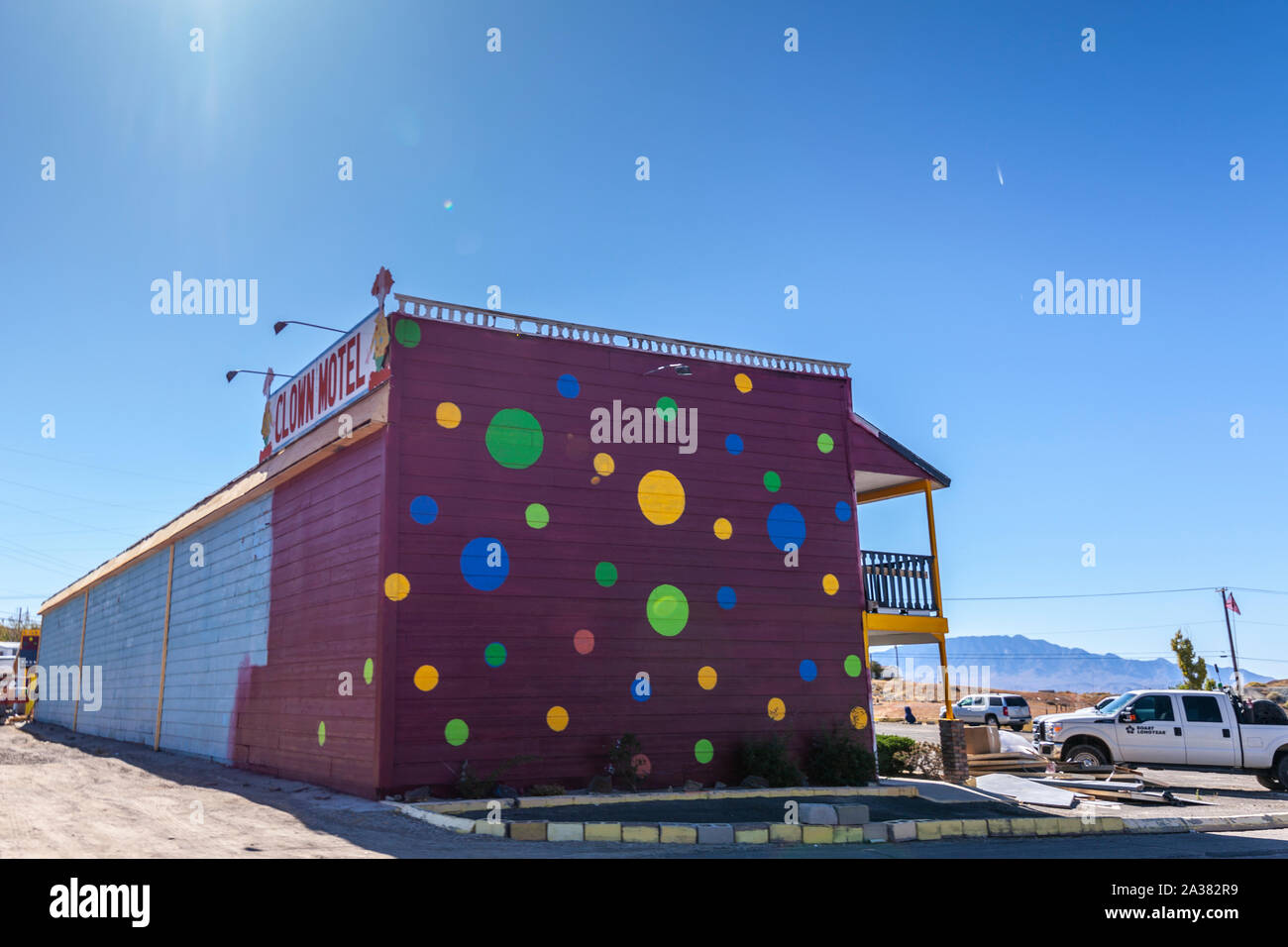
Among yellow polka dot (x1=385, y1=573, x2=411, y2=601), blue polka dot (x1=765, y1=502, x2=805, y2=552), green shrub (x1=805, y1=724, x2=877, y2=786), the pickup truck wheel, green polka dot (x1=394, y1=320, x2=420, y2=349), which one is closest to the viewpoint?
yellow polka dot (x1=385, y1=573, x2=411, y2=601)

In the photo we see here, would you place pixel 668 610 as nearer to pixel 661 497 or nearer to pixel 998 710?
pixel 661 497

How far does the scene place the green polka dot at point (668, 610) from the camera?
13.5m

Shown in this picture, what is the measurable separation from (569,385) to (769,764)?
6.27m

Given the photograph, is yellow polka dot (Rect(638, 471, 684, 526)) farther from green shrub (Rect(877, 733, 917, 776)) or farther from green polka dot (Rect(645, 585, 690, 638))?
green shrub (Rect(877, 733, 917, 776))

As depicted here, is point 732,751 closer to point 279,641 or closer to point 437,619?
point 437,619

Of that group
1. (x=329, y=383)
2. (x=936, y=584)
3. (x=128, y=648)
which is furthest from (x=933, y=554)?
(x=128, y=648)

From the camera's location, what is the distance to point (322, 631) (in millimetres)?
13195

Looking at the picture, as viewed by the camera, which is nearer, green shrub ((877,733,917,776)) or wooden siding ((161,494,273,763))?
wooden siding ((161,494,273,763))

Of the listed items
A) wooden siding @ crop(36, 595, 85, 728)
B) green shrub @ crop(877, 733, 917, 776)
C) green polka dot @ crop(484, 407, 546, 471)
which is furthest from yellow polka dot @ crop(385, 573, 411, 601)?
wooden siding @ crop(36, 595, 85, 728)

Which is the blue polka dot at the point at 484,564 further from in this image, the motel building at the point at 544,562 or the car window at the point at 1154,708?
the car window at the point at 1154,708

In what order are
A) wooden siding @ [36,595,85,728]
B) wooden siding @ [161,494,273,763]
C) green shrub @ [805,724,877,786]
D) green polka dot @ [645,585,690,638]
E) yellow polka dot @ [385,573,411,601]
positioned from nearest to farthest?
yellow polka dot @ [385,573,411,601] → green polka dot @ [645,585,690,638] → green shrub @ [805,724,877,786] → wooden siding @ [161,494,273,763] → wooden siding @ [36,595,85,728]

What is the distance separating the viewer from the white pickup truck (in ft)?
55.2

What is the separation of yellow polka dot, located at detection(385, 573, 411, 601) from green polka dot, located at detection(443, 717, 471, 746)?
1711mm
